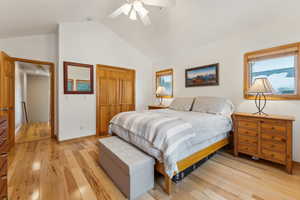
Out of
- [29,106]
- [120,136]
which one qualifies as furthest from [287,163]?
[29,106]

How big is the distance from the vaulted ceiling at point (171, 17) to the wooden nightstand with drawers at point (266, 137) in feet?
5.50

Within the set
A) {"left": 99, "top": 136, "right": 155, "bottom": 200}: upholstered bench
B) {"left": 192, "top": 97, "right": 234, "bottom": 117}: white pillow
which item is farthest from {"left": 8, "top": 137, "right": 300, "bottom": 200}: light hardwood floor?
{"left": 192, "top": 97, "right": 234, "bottom": 117}: white pillow

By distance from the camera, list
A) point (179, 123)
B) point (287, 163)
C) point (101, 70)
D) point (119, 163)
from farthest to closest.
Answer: point (101, 70), point (287, 163), point (179, 123), point (119, 163)

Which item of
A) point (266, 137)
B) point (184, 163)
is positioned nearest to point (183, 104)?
point (266, 137)

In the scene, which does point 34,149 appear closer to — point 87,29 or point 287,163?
point 87,29

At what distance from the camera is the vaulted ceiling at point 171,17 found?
2225mm

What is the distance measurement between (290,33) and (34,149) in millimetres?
5195

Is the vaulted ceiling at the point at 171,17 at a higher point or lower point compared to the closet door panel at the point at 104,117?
higher

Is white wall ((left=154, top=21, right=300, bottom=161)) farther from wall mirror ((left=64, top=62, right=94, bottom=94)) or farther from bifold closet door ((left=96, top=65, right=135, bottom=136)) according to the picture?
wall mirror ((left=64, top=62, right=94, bottom=94))

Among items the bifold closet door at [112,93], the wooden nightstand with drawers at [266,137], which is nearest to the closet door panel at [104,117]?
the bifold closet door at [112,93]

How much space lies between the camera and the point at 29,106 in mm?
6023

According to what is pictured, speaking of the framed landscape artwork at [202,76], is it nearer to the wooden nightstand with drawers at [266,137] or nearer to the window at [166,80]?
the window at [166,80]

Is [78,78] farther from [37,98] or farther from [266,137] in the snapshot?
[37,98]

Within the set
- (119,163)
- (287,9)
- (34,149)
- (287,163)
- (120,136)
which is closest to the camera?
(119,163)
